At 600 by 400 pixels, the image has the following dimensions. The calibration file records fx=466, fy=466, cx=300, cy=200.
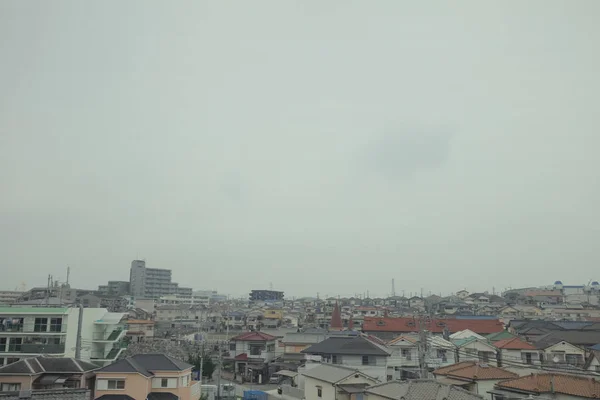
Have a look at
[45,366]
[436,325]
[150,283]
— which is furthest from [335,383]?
[150,283]

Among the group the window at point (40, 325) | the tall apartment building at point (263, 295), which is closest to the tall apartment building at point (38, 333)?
the window at point (40, 325)

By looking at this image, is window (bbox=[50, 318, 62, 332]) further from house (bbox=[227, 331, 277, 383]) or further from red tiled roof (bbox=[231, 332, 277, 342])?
red tiled roof (bbox=[231, 332, 277, 342])


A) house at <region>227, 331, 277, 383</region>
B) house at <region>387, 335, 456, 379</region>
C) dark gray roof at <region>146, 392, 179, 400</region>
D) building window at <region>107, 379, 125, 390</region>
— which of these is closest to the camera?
building window at <region>107, 379, 125, 390</region>

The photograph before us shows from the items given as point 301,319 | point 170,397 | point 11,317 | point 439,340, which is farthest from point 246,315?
point 170,397

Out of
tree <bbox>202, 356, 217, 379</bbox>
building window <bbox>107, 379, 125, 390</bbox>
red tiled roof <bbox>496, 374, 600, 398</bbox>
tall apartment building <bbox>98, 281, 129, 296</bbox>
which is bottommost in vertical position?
tree <bbox>202, 356, 217, 379</bbox>

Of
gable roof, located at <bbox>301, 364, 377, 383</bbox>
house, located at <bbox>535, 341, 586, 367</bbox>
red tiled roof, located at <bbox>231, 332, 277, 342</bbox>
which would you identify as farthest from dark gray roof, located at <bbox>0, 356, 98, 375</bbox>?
house, located at <bbox>535, 341, 586, 367</bbox>

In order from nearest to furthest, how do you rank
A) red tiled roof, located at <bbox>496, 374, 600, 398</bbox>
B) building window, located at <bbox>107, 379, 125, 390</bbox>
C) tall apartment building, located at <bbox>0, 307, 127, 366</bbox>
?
red tiled roof, located at <bbox>496, 374, 600, 398</bbox> → building window, located at <bbox>107, 379, 125, 390</bbox> → tall apartment building, located at <bbox>0, 307, 127, 366</bbox>

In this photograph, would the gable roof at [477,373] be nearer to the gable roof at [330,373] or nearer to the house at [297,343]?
the gable roof at [330,373]
